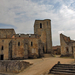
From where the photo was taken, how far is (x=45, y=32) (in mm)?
37500

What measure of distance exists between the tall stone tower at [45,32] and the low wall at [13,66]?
2142 cm

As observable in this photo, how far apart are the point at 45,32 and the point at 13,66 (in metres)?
24.2

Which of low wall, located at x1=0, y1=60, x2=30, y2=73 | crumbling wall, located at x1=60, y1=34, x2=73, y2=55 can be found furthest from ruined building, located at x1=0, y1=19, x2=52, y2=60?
low wall, located at x1=0, y1=60, x2=30, y2=73

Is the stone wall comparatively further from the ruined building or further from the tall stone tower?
the tall stone tower

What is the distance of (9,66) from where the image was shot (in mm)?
15641

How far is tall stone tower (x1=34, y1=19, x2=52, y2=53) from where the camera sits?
36.6 metres

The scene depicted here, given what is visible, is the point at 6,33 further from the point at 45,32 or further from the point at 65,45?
the point at 65,45

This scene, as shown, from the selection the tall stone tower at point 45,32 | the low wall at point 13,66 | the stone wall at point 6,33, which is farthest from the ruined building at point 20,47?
the low wall at point 13,66

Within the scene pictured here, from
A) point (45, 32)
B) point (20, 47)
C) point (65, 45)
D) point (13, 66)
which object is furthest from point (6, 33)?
point (13, 66)

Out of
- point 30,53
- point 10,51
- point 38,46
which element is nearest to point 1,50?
point 10,51

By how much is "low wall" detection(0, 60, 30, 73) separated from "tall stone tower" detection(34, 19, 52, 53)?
21.4 metres

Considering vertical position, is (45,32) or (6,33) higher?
(45,32)

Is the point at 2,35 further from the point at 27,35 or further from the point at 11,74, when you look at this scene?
the point at 11,74

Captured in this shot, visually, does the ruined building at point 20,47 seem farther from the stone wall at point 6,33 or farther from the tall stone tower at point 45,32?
the tall stone tower at point 45,32
